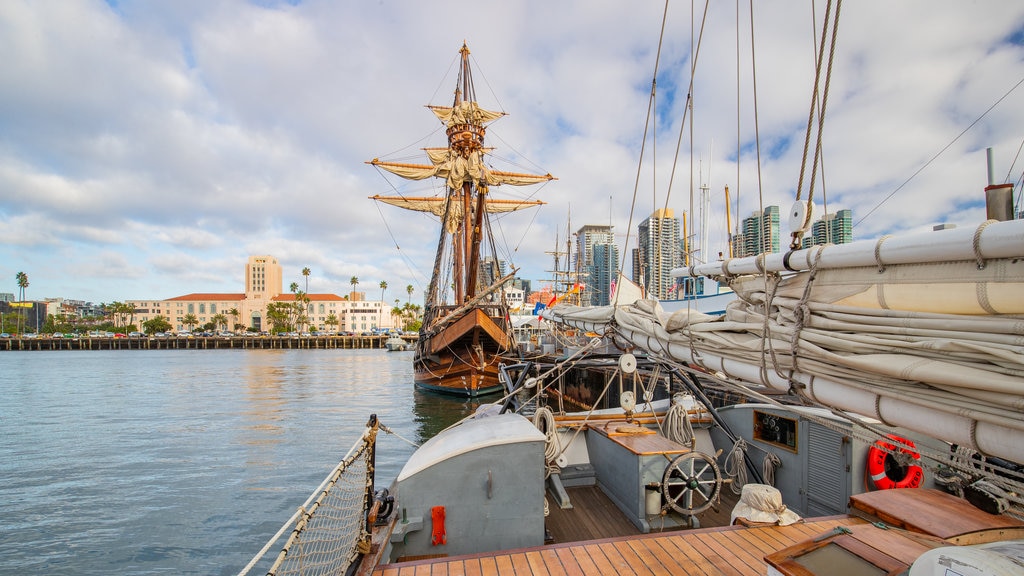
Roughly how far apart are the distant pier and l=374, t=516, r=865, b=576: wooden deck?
108649 millimetres

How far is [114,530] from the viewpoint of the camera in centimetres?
965

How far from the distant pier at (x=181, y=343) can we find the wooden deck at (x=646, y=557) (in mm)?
108649

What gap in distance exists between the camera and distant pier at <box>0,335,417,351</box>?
99500 millimetres

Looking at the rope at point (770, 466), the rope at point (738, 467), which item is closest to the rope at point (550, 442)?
the rope at point (738, 467)

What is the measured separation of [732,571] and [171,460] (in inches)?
655

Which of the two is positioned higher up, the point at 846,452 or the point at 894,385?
the point at 894,385

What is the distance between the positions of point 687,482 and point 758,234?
42.3 ft

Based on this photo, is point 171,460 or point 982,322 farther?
point 171,460

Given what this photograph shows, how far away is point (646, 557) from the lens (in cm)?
407

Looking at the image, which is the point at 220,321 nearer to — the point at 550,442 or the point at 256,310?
the point at 256,310

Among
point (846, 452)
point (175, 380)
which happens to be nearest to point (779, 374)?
point (846, 452)

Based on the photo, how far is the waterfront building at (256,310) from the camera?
141125 mm

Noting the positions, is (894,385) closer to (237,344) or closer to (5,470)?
(5,470)

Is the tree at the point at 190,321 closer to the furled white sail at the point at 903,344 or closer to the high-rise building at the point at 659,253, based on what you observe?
the high-rise building at the point at 659,253
